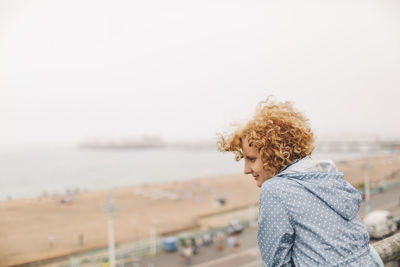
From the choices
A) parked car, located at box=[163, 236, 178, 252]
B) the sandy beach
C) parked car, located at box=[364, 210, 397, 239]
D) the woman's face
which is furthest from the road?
the woman's face

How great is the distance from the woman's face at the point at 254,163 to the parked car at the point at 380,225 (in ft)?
33.8

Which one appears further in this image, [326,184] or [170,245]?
[170,245]

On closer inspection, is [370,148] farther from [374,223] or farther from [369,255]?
[369,255]

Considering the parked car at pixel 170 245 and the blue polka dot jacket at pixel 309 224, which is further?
the parked car at pixel 170 245

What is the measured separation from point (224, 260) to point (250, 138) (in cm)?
1165

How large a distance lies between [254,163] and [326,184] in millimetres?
289

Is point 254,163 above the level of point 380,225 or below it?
above

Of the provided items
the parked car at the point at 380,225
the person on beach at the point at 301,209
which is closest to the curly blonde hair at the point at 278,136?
the person on beach at the point at 301,209

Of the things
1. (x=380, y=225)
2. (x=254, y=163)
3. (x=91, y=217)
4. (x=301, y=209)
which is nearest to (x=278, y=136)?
(x=254, y=163)

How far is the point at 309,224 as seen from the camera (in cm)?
108

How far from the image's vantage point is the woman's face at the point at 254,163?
1304 millimetres

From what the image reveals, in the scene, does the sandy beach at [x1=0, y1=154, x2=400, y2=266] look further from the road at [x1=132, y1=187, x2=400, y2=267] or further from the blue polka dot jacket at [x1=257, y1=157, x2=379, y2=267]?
the blue polka dot jacket at [x1=257, y1=157, x2=379, y2=267]

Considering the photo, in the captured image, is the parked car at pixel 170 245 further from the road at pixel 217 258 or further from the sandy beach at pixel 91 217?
the sandy beach at pixel 91 217

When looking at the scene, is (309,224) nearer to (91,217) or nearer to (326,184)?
(326,184)
